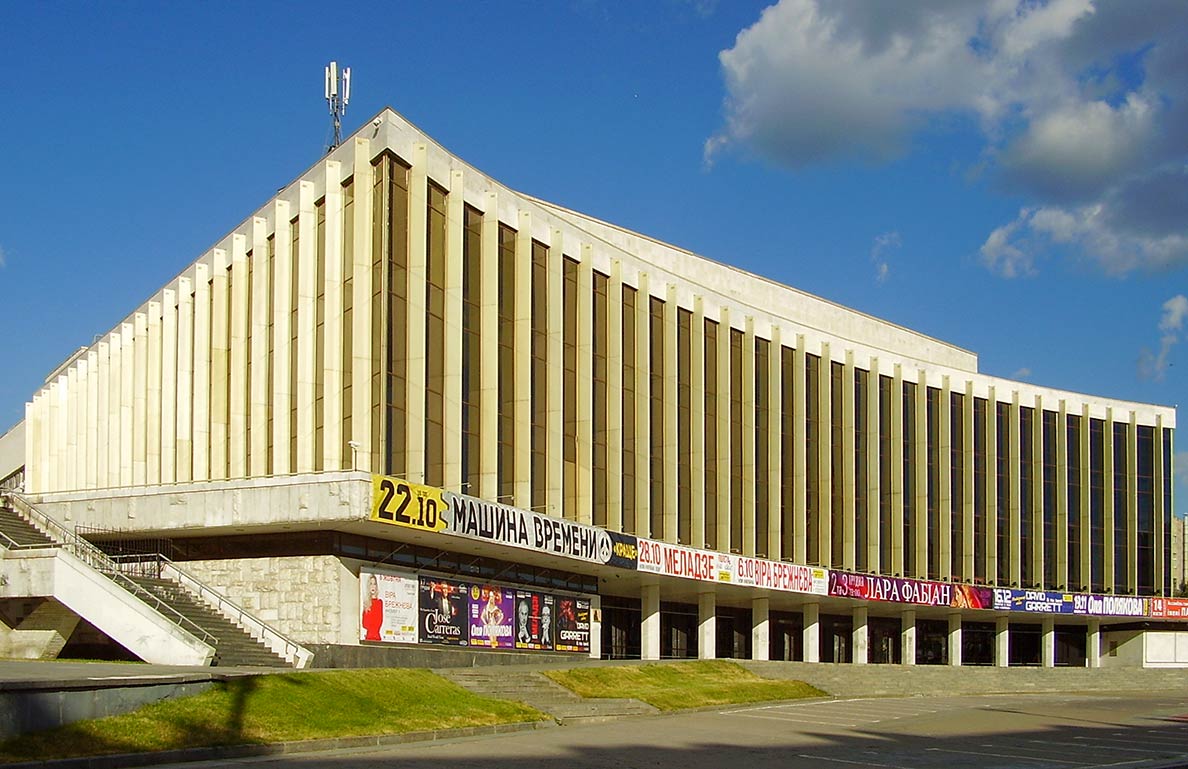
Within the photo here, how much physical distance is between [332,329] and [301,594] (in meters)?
8.10

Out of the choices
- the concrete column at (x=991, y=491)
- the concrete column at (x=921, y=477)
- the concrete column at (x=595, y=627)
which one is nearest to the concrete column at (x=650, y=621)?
the concrete column at (x=595, y=627)

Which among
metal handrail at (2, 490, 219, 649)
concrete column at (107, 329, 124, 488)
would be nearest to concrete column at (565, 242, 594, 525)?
metal handrail at (2, 490, 219, 649)

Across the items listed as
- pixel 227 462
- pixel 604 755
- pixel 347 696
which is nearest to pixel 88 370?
pixel 227 462

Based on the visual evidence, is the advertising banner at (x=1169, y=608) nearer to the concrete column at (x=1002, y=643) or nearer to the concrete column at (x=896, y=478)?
the concrete column at (x=1002, y=643)

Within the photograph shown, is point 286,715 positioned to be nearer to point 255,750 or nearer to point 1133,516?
point 255,750

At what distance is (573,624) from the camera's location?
1810 inches

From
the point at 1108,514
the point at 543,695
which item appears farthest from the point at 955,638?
the point at 543,695

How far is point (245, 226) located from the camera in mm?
43500

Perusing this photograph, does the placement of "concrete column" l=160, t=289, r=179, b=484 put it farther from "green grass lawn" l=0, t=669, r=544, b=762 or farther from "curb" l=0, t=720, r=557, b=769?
"curb" l=0, t=720, r=557, b=769

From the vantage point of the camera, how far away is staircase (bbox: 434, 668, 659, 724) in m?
30.3

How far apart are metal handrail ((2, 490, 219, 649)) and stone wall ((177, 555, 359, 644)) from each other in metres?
2.56

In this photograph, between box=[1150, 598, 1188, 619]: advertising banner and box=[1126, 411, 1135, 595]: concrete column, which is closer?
box=[1150, 598, 1188, 619]: advertising banner

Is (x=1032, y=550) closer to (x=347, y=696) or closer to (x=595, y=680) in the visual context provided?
(x=595, y=680)

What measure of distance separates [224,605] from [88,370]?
2737cm
